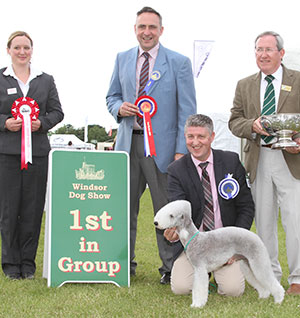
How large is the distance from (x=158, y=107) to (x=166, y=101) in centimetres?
8

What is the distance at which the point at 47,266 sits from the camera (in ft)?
11.6

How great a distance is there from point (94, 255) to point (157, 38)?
167 cm

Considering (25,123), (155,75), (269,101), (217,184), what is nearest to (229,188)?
(217,184)

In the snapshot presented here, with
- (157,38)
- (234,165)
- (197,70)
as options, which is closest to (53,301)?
(234,165)

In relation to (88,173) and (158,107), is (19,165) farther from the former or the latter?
(158,107)

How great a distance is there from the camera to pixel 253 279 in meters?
3.12

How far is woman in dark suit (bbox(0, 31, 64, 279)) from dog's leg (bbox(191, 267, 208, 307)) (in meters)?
A: 1.50

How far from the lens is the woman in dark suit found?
3.70 m

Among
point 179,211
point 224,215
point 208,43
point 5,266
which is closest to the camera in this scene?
point 179,211

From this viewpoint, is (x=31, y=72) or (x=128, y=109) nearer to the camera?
(x=128, y=109)

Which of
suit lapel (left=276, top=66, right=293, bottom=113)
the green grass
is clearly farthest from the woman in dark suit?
suit lapel (left=276, top=66, right=293, bottom=113)

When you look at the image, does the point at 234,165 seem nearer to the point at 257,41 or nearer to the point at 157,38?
the point at 257,41

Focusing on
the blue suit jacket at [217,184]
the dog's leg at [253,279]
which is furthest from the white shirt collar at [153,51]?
the dog's leg at [253,279]

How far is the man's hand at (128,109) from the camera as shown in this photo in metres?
3.53
